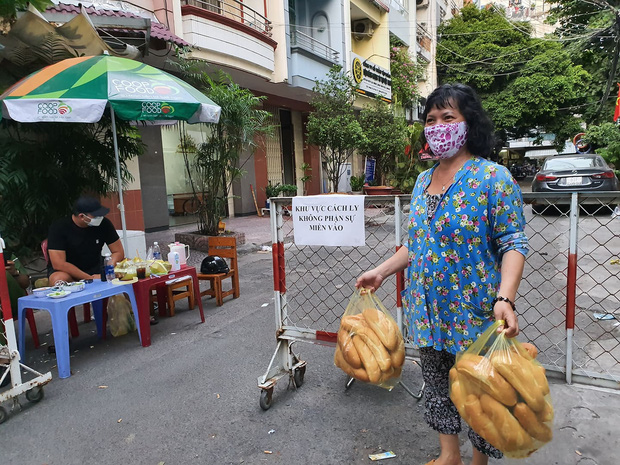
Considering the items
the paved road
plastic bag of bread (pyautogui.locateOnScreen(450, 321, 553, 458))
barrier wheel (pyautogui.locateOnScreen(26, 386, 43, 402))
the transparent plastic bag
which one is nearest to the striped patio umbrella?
the transparent plastic bag

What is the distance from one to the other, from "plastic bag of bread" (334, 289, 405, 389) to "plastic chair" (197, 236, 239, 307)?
3.20 meters

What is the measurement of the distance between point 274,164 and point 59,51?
1018 centimetres

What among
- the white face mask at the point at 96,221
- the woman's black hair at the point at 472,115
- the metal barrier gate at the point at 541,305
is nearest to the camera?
the woman's black hair at the point at 472,115

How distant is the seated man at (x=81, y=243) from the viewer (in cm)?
404

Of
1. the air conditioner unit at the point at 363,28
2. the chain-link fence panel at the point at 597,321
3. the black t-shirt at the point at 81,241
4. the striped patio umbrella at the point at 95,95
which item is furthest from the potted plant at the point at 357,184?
the black t-shirt at the point at 81,241

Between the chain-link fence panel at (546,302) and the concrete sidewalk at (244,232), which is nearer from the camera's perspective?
the chain-link fence panel at (546,302)

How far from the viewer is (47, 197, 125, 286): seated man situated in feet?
13.3

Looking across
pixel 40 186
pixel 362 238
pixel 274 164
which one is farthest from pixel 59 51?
pixel 274 164

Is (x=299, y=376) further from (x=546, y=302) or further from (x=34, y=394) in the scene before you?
(x=546, y=302)

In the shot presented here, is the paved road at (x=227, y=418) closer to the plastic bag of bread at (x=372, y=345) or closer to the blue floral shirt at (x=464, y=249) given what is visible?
the plastic bag of bread at (x=372, y=345)

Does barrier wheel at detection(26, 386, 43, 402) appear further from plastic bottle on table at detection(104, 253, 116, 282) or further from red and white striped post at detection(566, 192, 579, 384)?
red and white striped post at detection(566, 192, 579, 384)

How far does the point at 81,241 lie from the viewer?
4227 millimetres

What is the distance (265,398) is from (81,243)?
2643 mm

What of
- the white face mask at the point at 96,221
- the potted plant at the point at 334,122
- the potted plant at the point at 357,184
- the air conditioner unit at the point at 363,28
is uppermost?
the air conditioner unit at the point at 363,28
